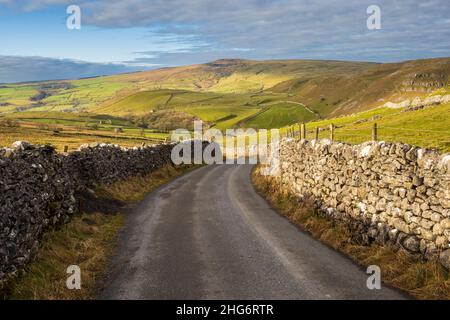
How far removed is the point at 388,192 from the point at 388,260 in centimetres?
216

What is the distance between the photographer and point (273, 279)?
1061cm

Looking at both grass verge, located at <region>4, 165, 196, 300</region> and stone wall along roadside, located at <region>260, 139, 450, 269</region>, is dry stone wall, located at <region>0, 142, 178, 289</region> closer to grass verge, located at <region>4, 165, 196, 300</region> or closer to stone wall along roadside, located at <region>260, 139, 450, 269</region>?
grass verge, located at <region>4, 165, 196, 300</region>

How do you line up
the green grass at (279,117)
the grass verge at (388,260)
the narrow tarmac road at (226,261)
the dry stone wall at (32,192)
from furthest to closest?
the green grass at (279,117)
the dry stone wall at (32,192)
the narrow tarmac road at (226,261)
the grass verge at (388,260)

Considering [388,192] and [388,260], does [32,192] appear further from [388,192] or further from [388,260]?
[388,192]

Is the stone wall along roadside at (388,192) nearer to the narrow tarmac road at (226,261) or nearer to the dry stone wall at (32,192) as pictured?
the narrow tarmac road at (226,261)

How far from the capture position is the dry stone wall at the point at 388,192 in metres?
10.5

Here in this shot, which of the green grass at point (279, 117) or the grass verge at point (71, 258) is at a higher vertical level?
the green grass at point (279, 117)

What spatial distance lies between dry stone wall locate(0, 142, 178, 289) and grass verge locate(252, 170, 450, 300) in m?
8.95

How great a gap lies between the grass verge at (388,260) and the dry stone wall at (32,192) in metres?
8.95

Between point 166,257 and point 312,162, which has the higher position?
point 312,162

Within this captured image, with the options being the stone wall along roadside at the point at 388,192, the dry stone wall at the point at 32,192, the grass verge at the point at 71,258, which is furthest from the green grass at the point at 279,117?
the grass verge at the point at 71,258
